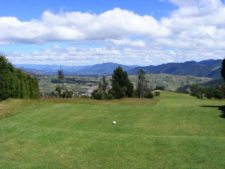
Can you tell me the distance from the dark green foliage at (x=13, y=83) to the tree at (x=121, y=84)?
66.8 ft

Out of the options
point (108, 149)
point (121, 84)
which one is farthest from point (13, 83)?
point (108, 149)

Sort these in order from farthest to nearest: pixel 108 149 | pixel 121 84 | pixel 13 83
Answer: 1. pixel 121 84
2. pixel 13 83
3. pixel 108 149

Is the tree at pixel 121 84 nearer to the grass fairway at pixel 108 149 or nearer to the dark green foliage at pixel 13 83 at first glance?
the dark green foliage at pixel 13 83

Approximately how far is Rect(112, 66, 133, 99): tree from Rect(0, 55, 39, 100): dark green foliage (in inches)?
802

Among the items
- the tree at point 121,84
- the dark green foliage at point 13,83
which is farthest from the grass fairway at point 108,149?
the tree at point 121,84

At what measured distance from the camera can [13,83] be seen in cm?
5066

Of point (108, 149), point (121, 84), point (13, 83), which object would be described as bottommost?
point (108, 149)

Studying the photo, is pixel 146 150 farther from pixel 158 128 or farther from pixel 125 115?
pixel 125 115

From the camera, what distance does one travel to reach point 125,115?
32219 millimetres

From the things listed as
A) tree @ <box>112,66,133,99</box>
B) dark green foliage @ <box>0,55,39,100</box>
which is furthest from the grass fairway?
tree @ <box>112,66,133,99</box>

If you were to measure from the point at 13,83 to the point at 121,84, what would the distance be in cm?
3043

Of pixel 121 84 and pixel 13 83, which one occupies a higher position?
pixel 13 83

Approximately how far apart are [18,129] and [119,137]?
5.74 meters

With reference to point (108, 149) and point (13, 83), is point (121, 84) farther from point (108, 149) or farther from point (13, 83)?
point (108, 149)
